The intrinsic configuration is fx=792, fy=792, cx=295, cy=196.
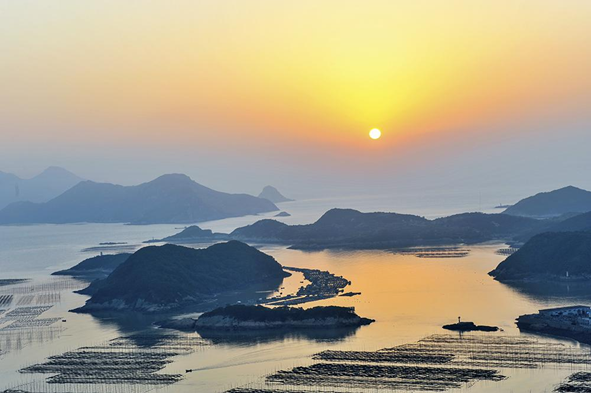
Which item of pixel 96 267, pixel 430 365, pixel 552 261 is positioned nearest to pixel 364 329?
pixel 430 365

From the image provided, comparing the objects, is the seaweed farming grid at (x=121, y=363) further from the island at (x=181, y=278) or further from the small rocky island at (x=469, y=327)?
the small rocky island at (x=469, y=327)

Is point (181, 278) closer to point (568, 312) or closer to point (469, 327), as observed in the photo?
point (469, 327)

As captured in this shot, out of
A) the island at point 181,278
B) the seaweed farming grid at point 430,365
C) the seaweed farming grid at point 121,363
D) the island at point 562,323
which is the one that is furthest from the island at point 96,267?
the island at point 562,323

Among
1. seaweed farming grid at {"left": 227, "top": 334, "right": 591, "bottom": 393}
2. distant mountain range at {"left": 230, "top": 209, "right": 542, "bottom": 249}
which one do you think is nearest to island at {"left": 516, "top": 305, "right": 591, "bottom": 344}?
seaweed farming grid at {"left": 227, "top": 334, "right": 591, "bottom": 393}

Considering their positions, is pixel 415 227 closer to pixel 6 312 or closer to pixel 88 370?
pixel 6 312

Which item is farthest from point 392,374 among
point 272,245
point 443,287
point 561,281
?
point 272,245
